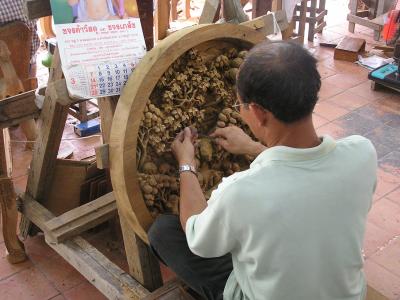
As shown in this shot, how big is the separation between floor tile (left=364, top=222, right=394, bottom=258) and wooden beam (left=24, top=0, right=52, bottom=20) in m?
2.13

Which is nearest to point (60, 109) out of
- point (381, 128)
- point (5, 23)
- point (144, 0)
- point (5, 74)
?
point (144, 0)

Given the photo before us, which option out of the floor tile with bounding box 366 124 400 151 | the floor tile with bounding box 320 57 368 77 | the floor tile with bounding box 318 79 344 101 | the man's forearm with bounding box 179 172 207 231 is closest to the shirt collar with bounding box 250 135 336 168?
the man's forearm with bounding box 179 172 207 231

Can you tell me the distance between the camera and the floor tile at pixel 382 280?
8.20ft

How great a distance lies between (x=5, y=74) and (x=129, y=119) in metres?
1.66

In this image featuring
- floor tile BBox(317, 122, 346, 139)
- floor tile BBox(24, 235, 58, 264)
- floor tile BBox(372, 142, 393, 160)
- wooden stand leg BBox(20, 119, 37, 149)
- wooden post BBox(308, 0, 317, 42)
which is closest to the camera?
floor tile BBox(24, 235, 58, 264)

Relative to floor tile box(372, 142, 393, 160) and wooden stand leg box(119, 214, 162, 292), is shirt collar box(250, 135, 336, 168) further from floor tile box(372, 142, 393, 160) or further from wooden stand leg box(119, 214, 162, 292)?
floor tile box(372, 142, 393, 160)

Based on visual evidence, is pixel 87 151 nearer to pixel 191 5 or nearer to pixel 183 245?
pixel 183 245

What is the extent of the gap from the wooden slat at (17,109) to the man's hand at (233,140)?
3.08 feet

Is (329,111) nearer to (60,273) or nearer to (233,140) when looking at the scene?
(233,140)

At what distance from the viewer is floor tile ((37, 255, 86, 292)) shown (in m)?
2.54

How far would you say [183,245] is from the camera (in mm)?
1797

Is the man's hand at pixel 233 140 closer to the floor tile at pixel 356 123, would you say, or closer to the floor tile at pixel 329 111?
the floor tile at pixel 356 123

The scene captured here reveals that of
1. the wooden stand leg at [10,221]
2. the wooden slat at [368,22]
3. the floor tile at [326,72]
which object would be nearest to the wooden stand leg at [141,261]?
the wooden stand leg at [10,221]

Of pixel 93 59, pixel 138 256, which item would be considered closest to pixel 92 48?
pixel 93 59
